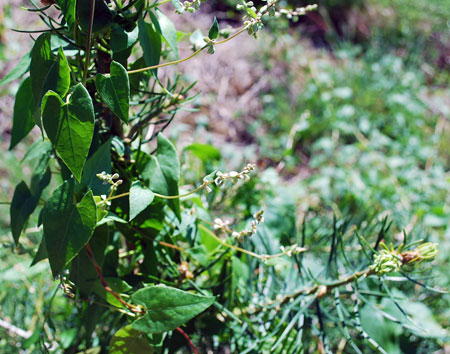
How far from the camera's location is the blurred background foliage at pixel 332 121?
991mm

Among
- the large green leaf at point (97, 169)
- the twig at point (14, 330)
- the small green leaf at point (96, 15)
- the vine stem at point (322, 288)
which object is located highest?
the small green leaf at point (96, 15)

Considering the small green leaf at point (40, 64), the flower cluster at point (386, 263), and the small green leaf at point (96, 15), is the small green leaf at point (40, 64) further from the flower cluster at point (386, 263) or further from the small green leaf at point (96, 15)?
the flower cluster at point (386, 263)

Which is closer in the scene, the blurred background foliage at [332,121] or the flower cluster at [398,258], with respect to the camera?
the flower cluster at [398,258]

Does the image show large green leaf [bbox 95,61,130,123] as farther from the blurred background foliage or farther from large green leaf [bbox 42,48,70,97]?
the blurred background foliage

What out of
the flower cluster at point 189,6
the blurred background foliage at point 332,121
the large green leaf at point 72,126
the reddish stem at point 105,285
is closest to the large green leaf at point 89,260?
the reddish stem at point 105,285

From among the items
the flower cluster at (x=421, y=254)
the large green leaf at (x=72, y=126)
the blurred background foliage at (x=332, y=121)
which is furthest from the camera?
the blurred background foliage at (x=332, y=121)

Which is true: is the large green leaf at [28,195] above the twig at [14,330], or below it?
above

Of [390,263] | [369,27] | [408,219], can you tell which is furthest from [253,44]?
[390,263]

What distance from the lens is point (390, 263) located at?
42 centimetres

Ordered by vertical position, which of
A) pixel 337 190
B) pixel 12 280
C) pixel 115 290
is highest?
pixel 115 290

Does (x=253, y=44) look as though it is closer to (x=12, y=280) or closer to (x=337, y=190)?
(x=337, y=190)

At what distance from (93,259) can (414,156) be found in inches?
53.7

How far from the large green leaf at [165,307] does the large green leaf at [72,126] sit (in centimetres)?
14

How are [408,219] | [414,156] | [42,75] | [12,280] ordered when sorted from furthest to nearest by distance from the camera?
[414,156], [408,219], [12,280], [42,75]
